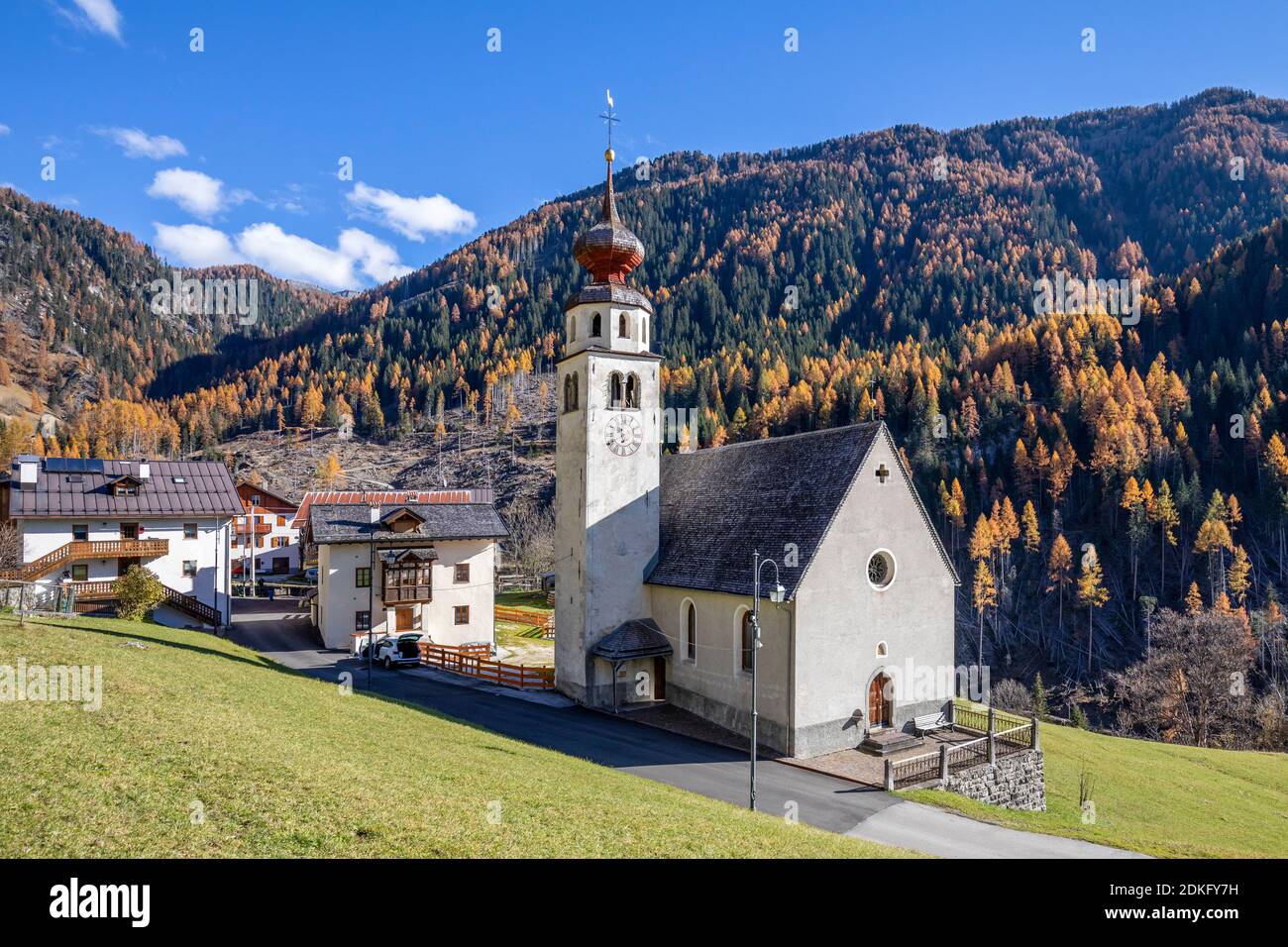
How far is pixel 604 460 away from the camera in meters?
31.6

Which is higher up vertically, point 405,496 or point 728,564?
point 405,496

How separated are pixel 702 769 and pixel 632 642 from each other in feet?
27.0

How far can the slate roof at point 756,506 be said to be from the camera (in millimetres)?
26875

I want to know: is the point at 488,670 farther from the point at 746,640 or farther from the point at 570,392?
the point at 746,640

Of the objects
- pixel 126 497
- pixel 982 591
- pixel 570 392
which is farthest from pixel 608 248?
pixel 982 591

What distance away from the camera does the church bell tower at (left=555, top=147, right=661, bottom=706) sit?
31.4 meters

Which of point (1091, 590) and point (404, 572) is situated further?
point (1091, 590)

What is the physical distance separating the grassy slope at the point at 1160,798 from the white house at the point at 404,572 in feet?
105

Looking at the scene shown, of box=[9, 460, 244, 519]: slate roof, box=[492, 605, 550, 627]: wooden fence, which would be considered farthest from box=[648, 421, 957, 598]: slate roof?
box=[9, 460, 244, 519]: slate roof

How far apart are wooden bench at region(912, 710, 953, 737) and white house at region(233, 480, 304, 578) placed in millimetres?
76116

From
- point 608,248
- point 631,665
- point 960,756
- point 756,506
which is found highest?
point 608,248

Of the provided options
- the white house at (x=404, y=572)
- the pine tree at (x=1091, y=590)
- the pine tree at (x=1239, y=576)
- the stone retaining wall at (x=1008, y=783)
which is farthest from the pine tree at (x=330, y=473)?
the pine tree at (x=1239, y=576)

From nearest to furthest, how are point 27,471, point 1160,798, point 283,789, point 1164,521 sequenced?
1. point 283,789
2. point 1160,798
3. point 27,471
4. point 1164,521

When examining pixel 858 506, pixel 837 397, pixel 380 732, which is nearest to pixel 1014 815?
pixel 858 506
